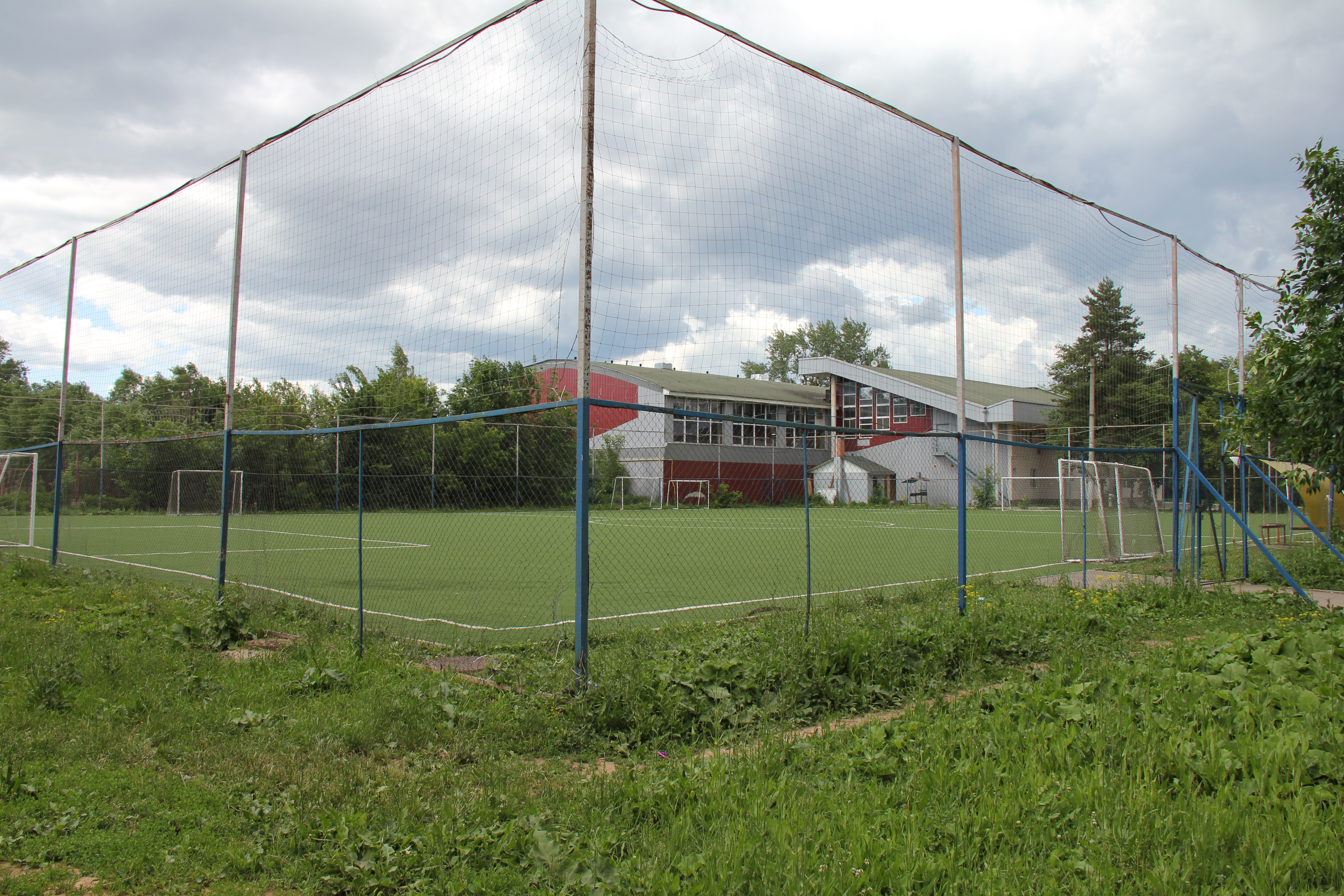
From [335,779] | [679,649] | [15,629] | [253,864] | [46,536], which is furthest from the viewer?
[46,536]

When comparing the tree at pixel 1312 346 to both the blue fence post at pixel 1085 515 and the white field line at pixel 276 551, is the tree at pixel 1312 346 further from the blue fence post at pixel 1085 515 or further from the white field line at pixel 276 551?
the white field line at pixel 276 551

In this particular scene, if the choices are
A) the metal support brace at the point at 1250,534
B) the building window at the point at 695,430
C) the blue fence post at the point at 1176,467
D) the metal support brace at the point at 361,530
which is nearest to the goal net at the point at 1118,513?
the blue fence post at the point at 1176,467

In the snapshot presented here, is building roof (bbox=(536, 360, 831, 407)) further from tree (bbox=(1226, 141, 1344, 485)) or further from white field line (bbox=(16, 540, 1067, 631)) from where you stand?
tree (bbox=(1226, 141, 1344, 485))

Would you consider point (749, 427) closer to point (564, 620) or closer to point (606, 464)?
point (606, 464)

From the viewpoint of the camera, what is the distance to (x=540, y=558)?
1543 centimetres

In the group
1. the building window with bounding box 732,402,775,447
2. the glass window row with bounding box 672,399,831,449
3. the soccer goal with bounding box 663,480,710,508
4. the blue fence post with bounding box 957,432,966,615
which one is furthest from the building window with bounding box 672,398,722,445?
the soccer goal with bounding box 663,480,710,508

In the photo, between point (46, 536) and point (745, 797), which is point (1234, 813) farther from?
point (46, 536)

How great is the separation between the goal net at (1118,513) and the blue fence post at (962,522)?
221 inches

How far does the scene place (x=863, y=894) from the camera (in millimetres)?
2648

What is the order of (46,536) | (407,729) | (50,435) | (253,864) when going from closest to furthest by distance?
(253,864) → (407,729) → (50,435) → (46,536)

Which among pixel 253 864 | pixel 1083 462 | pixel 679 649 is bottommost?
pixel 253 864

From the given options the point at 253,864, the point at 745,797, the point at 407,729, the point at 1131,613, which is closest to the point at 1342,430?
the point at 1131,613

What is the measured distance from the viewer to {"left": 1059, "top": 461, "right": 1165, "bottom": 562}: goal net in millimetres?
13102

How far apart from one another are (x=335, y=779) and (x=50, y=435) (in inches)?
538
